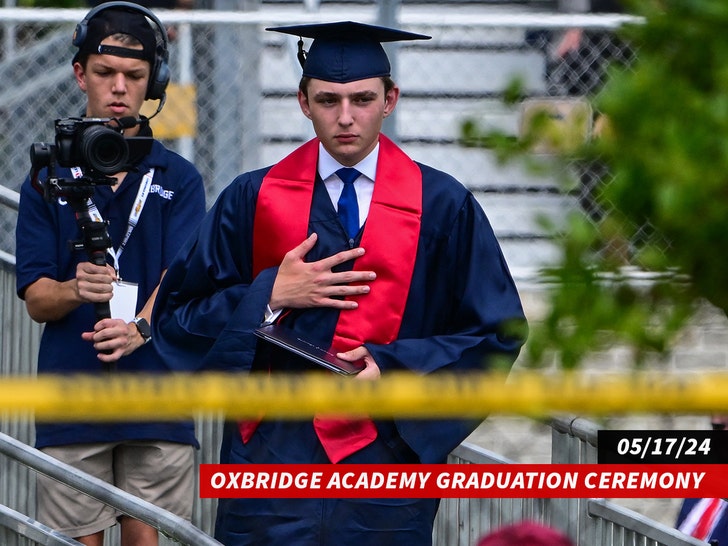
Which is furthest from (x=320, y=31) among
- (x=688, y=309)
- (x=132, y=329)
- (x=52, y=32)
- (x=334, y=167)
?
(x=52, y=32)

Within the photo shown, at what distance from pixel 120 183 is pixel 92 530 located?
1051 millimetres

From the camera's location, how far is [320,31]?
3830 millimetres

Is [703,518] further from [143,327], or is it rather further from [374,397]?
[374,397]

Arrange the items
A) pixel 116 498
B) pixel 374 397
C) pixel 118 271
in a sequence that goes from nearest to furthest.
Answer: pixel 374 397 → pixel 116 498 → pixel 118 271

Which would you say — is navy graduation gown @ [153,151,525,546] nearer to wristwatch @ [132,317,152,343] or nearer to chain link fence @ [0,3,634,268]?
wristwatch @ [132,317,152,343]

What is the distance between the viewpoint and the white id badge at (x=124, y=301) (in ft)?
13.7

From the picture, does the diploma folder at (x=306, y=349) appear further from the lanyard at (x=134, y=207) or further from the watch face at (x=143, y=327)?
the lanyard at (x=134, y=207)

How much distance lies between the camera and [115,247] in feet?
14.0

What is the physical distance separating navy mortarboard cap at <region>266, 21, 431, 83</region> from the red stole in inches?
8.0

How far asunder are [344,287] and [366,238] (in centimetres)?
16

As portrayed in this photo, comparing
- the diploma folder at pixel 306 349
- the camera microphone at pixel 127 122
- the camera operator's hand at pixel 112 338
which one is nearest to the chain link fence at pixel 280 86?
the camera microphone at pixel 127 122

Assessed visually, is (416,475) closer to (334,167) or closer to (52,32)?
(334,167)
